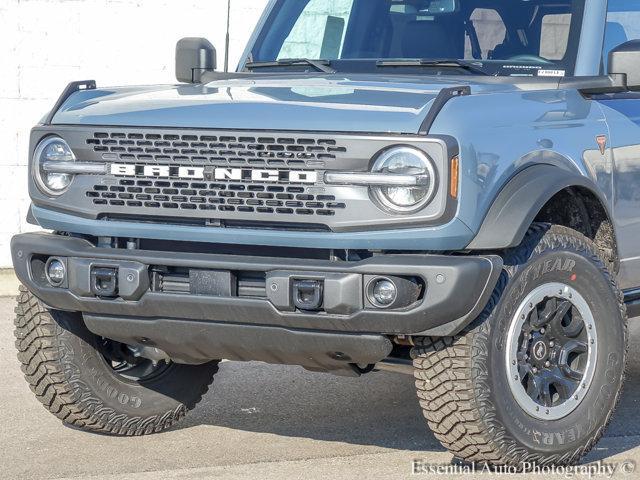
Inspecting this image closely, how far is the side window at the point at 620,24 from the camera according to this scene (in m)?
5.72

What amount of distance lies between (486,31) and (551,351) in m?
1.48

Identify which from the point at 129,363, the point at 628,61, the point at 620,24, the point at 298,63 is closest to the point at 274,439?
the point at 129,363

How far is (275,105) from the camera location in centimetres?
477

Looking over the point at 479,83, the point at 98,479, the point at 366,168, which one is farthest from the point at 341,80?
the point at 98,479

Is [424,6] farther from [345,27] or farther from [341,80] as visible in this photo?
[341,80]

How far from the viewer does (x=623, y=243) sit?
5516 mm

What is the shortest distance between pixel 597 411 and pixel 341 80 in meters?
1.57

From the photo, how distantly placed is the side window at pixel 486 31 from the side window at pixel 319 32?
0.63 metres

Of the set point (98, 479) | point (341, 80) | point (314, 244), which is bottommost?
point (98, 479)

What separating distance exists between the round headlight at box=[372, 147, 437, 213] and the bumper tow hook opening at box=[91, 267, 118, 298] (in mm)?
958

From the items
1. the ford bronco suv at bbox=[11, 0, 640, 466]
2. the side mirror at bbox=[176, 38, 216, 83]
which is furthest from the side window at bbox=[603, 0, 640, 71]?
the side mirror at bbox=[176, 38, 216, 83]

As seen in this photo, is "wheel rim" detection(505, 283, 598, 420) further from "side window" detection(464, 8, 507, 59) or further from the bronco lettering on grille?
"side window" detection(464, 8, 507, 59)

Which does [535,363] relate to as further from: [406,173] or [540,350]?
[406,173]

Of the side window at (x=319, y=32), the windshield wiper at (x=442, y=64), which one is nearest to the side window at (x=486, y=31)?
the windshield wiper at (x=442, y=64)
